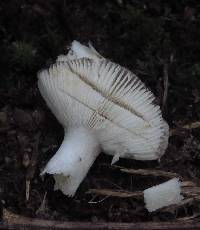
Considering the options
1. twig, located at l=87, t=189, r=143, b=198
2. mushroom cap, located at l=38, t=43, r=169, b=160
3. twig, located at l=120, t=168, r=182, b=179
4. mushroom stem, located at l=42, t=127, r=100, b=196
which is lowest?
twig, located at l=87, t=189, r=143, b=198

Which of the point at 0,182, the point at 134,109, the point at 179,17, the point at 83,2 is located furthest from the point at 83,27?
the point at 0,182

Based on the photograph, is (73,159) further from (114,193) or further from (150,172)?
(150,172)

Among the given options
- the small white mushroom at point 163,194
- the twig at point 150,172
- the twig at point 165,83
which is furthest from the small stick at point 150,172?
the twig at point 165,83

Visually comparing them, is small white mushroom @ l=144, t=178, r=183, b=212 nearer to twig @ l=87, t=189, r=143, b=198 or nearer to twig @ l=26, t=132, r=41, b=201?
twig @ l=87, t=189, r=143, b=198

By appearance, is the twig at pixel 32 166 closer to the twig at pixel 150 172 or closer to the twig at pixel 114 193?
the twig at pixel 114 193

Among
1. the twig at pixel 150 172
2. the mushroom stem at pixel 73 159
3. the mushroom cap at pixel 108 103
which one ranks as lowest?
the twig at pixel 150 172

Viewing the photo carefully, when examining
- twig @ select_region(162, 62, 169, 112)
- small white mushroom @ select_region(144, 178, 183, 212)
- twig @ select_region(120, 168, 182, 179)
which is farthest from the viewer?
twig @ select_region(162, 62, 169, 112)

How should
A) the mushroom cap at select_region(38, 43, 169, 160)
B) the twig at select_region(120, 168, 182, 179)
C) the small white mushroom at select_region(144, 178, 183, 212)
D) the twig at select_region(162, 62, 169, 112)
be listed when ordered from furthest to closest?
1. the twig at select_region(162, 62, 169, 112)
2. the twig at select_region(120, 168, 182, 179)
3. the small white mushroom at select_region(144, 178, 183, 212)
4. the mushroom cap at select_region(38, 43, 169, 160)

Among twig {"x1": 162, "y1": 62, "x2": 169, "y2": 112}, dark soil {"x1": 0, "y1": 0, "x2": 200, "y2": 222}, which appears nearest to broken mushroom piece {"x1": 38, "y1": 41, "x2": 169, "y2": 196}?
dark soil {"x1": 0, "y1": 0, "x2": 200, "y2": 222}

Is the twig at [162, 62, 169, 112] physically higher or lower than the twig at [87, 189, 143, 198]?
higher
